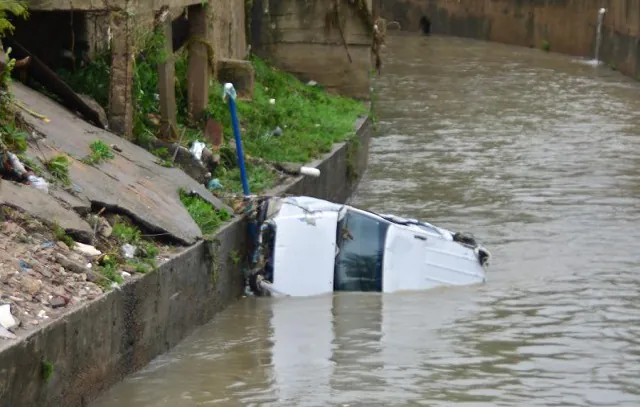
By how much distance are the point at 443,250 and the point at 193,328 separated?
2.43 metres

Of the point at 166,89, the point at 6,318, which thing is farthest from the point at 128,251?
the point at 166,89

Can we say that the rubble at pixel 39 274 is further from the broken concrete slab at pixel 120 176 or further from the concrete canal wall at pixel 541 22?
the concrete canal wall at pixel 541 22

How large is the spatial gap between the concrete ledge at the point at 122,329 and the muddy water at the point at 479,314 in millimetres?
168

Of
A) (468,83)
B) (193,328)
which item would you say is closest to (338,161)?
(193,328)

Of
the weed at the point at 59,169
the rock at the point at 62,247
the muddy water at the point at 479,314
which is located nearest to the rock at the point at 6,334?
the muddy water at the point at 479,314

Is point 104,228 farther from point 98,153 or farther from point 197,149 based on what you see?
point 197,149

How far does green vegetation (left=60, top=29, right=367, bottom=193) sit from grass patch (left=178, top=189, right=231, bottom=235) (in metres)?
0.71

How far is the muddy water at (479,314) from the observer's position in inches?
316

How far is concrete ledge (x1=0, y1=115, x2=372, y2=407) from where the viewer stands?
20.3 ft

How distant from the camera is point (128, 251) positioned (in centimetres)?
825

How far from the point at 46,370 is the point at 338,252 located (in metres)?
4.24

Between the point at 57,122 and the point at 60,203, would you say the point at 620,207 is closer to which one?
the point at 57,122

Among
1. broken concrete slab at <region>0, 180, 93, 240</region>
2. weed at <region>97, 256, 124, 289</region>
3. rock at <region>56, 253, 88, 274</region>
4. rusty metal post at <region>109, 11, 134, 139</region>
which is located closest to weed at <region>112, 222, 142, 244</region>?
broken concrete slab at <region>0, 180, 93, 240</region>

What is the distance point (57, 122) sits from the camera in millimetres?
10047
